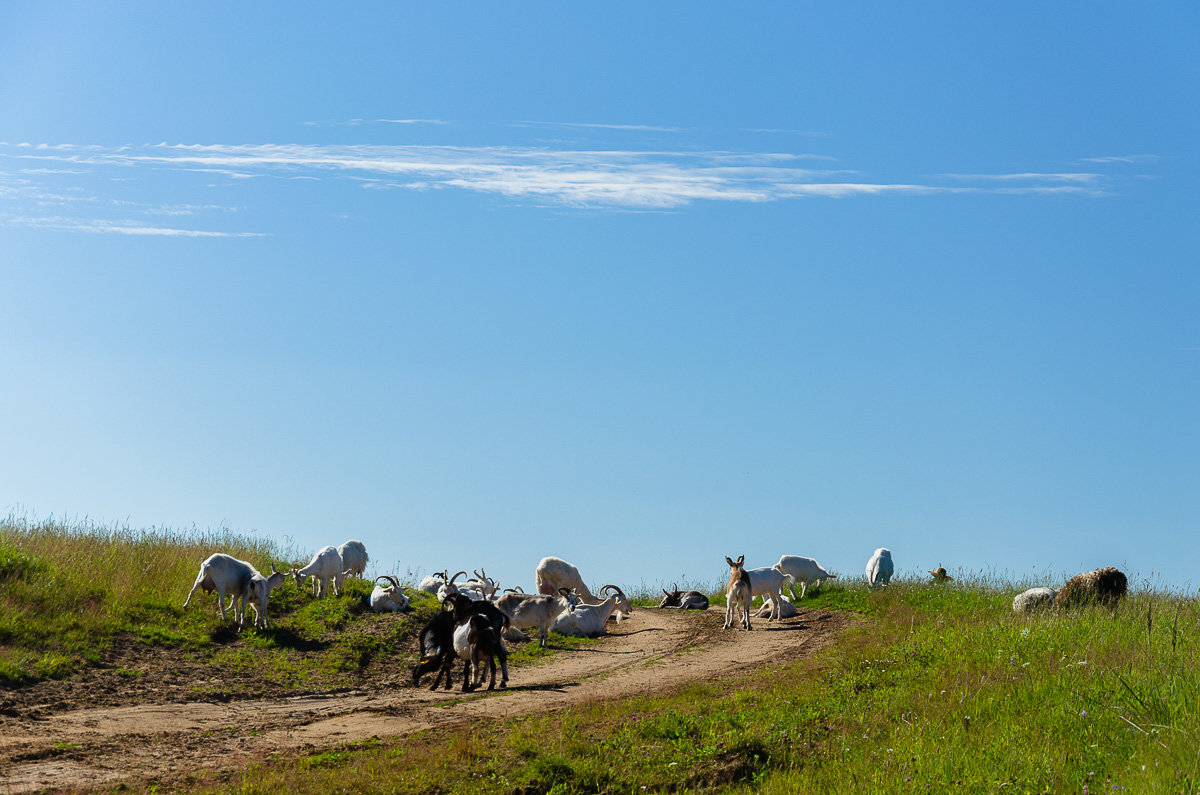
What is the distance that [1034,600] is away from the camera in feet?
68.9

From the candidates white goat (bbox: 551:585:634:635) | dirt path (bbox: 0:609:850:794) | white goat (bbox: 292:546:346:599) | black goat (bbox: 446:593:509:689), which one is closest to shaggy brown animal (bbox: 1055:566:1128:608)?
dirt path (bbox: 0:609:850:794)

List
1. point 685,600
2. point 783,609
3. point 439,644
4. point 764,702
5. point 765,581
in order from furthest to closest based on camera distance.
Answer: point 685,600, point 783,609, point 765,581, point 439,644, point 764,702

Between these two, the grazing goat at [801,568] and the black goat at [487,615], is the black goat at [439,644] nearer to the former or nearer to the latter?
the black goat at [487,615]

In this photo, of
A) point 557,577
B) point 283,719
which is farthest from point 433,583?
point 283,719

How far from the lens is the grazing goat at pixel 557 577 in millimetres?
26734

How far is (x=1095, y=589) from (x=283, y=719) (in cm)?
1669

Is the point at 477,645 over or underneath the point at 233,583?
underneath

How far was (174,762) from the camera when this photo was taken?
35.7ft

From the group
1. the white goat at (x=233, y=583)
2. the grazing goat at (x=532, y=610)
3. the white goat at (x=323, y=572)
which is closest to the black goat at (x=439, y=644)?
the grazing goat at (x=532, y=610)

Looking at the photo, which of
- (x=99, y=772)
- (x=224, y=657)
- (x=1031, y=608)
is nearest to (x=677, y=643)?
(x=1031, y=608)

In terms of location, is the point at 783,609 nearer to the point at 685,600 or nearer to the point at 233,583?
the point at 685,600

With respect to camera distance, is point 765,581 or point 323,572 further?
point 765,581

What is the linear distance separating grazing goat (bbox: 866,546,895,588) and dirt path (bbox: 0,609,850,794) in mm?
9177

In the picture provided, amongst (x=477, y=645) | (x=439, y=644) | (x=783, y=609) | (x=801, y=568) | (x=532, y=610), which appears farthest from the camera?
(x=801, y=568)
